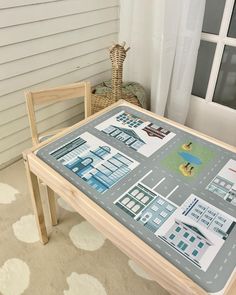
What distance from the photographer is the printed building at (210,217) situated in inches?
34.7

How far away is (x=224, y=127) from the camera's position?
196 cm

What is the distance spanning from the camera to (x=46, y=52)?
1.87m

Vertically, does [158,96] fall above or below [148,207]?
below

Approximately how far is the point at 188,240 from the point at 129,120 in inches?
28.0

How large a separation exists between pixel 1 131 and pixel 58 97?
1.99 feet

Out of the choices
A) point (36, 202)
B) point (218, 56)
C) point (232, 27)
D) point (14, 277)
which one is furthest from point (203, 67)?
point (14, 277)

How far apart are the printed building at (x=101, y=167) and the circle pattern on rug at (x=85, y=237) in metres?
0.63

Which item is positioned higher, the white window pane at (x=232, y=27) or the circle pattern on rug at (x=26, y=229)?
the white window pane at (x=232, y=27)

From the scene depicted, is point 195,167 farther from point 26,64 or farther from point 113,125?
point 26,64

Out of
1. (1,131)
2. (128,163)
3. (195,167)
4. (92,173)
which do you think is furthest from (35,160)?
(1,131)

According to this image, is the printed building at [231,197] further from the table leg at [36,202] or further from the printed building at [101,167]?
the table leg at [36,202]

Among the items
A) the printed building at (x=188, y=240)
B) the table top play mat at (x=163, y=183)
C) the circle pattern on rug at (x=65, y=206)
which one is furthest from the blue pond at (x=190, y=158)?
the circle pattern on rug at (x=65, y=206)

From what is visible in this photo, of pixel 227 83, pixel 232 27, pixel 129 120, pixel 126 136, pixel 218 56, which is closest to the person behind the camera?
pixel 126 136

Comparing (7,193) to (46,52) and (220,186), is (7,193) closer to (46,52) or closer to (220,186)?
(46,52)
